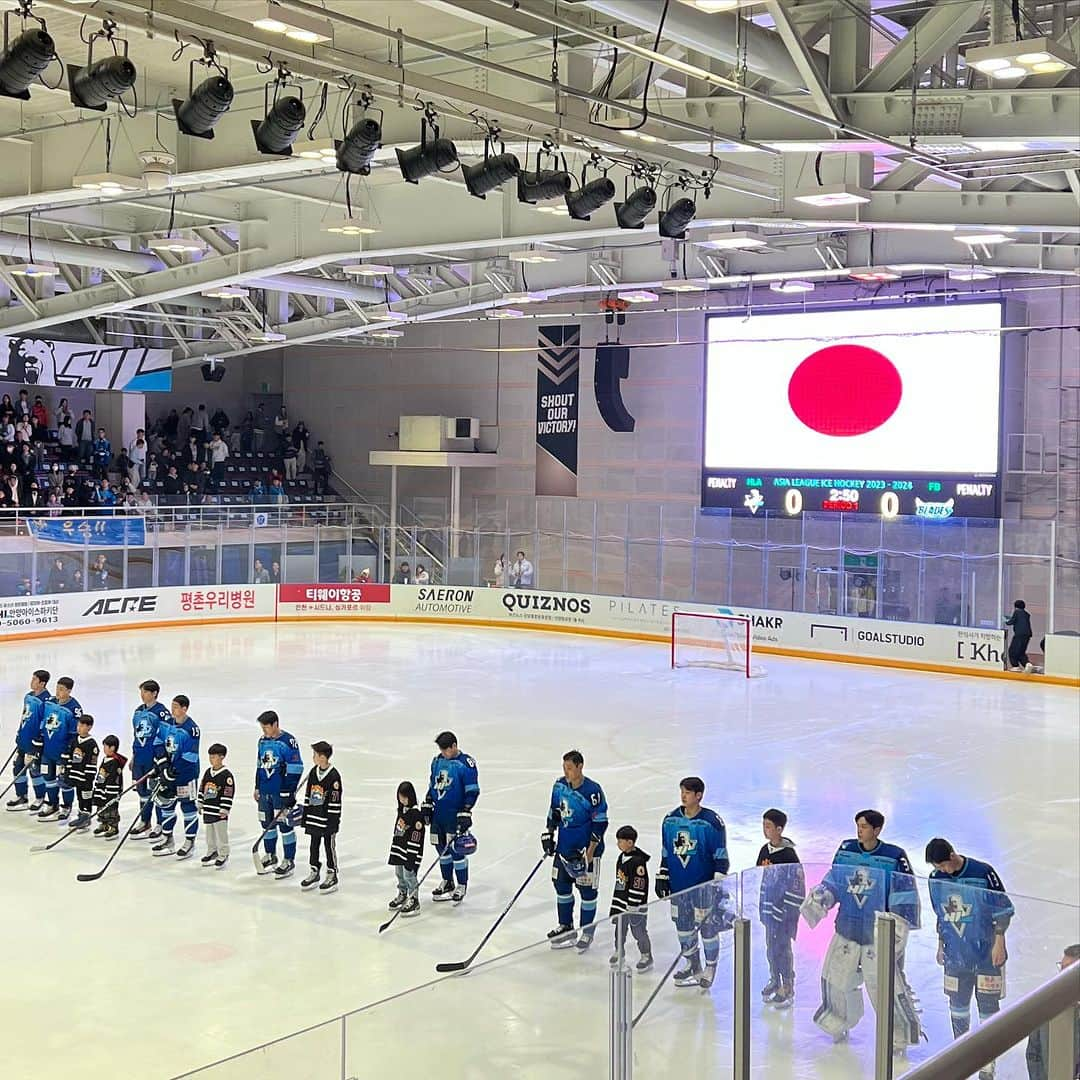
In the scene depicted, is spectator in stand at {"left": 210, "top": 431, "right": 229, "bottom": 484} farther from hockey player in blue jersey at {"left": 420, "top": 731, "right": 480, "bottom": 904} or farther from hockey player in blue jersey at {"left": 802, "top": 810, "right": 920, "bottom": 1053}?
hockey player in blue jersey at {"left": 802, "top": 810, "right": 920, "bottom": 1053}

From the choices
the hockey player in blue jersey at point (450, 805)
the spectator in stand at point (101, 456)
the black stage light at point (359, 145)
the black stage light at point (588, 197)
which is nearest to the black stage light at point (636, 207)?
the black stage light at point (588, 197)

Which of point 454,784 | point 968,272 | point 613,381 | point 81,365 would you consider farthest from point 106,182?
point 613,381

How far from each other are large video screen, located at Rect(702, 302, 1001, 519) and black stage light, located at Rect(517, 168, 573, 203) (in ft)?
48.0

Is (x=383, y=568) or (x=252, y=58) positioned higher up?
(x=252, y=58)

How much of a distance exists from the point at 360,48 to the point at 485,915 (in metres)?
7.41

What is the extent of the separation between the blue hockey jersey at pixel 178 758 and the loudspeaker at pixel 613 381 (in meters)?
21.4

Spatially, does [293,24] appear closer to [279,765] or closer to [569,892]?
[279,765]

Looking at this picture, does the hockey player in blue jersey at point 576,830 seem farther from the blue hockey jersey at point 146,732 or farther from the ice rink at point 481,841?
the blue hockey jersey at point 146,732

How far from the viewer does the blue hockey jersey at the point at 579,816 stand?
31.9ft

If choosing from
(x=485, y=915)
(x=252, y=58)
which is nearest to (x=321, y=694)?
(x=485, y=915)

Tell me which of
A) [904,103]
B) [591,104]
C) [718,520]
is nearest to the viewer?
[904,103]

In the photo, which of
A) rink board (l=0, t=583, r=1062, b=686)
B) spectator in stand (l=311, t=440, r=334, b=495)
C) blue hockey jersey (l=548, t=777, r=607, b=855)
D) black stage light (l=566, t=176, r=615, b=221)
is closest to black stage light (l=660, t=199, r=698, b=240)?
black stage light (l=566, t=176, r=615, b=221)

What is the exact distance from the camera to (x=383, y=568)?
104 ft

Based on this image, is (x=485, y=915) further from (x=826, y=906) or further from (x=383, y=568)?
(x=383, y=568)
